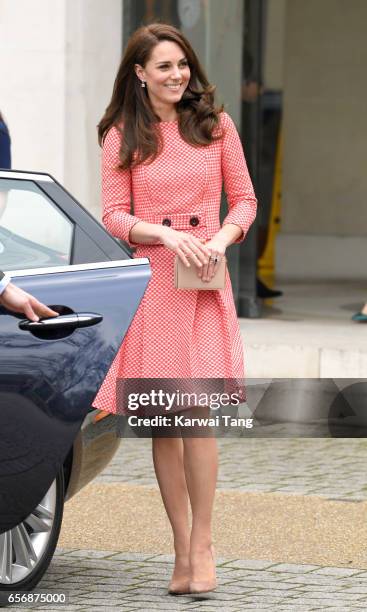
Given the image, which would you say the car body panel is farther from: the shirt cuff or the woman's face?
the woman's face

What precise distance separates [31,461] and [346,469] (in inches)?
143

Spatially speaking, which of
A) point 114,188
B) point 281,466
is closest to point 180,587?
point 114,188

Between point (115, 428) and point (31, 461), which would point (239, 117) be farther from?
point (31, 461)

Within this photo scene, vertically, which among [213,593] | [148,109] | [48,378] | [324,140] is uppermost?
[148,109]

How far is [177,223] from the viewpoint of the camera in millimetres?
5762

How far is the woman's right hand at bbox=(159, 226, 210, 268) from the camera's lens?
18.2ft

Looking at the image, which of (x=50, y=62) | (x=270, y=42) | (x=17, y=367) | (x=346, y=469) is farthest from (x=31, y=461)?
(x=270, y=42)

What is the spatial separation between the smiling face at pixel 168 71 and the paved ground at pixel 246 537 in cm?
174

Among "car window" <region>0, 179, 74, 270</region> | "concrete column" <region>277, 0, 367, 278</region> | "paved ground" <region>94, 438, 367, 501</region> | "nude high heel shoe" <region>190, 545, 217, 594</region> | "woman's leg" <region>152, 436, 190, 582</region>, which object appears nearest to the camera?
"car window" <region>0, 179, 74, 270</region>

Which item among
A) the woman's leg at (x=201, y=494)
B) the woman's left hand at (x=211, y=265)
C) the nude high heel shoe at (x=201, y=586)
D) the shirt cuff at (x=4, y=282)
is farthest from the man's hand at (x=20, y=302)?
the nude high heel shoe at (x=201, y=586)

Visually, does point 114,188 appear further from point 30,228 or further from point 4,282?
point 4,282

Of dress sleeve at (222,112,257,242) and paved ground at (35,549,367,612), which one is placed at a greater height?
dress sleeve at (222,112,257,242)

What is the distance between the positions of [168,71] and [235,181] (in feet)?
1.49

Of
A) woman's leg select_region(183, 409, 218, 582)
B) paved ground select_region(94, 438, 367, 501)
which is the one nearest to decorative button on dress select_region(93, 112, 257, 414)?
woman's leg select_region(183, 409, 218, 582)
